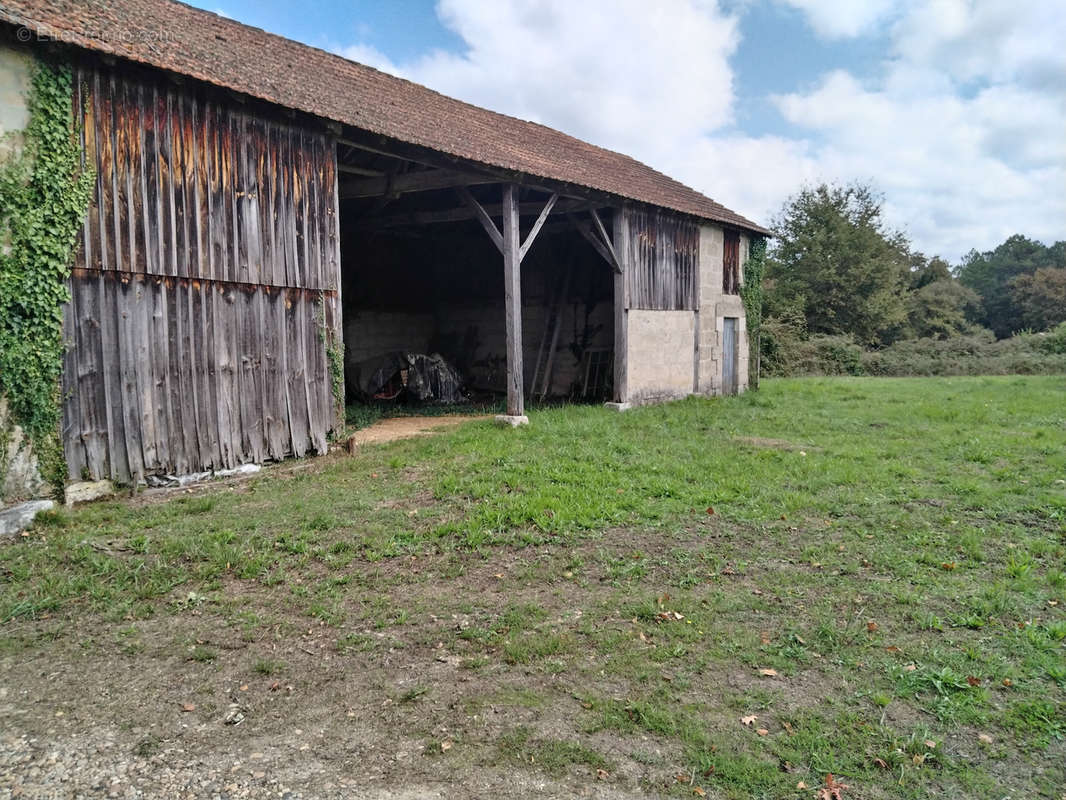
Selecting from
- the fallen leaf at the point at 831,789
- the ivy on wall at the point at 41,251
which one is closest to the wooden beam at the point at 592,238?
the ivy on wall at the point at 41,251

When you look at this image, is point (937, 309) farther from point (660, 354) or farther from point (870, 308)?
point (660, 354)

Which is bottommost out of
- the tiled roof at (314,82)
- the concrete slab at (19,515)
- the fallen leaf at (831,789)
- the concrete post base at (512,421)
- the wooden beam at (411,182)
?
the fallen leaf at (831,789)

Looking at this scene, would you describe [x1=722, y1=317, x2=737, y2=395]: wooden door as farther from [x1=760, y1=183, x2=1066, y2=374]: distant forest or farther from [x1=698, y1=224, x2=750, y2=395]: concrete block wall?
[x1=760, y1=183, x2=1066, y2=374]: distant forest

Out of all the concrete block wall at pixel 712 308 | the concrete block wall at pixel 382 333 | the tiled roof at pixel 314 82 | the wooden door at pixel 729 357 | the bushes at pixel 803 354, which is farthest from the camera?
the bushes at pixel 803 354

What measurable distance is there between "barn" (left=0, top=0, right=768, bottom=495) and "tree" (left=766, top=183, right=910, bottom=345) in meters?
22.3

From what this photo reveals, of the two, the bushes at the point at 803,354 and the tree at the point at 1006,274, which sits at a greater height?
the tree at the point at 1006,274

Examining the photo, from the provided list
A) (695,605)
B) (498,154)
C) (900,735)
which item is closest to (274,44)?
(498,154)

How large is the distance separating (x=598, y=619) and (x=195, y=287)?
18.3 feet

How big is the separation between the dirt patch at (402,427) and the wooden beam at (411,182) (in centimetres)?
376

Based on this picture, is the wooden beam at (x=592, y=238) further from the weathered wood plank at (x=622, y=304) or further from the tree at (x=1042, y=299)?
the tree at (x=1042, y=299)

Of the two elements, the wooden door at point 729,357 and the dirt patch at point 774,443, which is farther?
the wooden door at point 729,357

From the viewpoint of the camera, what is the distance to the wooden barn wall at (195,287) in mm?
6477

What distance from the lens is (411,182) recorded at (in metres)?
11.1

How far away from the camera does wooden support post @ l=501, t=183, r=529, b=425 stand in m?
11.0
